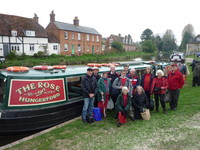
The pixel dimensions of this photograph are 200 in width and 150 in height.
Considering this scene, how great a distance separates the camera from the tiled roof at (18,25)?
22.3m

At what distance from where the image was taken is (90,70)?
5023 mm

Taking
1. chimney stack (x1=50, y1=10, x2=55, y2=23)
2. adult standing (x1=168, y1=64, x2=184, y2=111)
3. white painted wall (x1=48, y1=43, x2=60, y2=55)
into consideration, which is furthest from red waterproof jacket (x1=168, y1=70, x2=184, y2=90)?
chimney stack (x1=50, y1=10, x2=55, y2=23)

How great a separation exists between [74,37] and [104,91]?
28167 millimetres

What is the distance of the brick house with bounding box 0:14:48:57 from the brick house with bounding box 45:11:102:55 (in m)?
2.83

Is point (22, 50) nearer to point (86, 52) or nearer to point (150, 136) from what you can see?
point (86, 52)

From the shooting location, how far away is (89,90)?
16.8 feet

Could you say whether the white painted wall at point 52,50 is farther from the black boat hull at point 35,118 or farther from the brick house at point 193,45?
the brick house at point 193,45

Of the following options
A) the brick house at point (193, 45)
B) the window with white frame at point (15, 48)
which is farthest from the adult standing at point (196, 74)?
the brick house at point (193, 45)

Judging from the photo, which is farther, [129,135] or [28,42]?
[28,42]

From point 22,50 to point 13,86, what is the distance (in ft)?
69.4

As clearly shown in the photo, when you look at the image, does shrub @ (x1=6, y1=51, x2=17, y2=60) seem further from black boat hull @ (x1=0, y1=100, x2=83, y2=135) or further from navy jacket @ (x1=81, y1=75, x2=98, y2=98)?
navy jacket @ (x1=81, y1=75, x2=98, y2=98)

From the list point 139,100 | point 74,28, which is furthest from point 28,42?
point 139,100

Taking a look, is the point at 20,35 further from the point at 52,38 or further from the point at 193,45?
the point at 193,45

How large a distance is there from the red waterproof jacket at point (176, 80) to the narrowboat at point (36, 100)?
3.09 m
